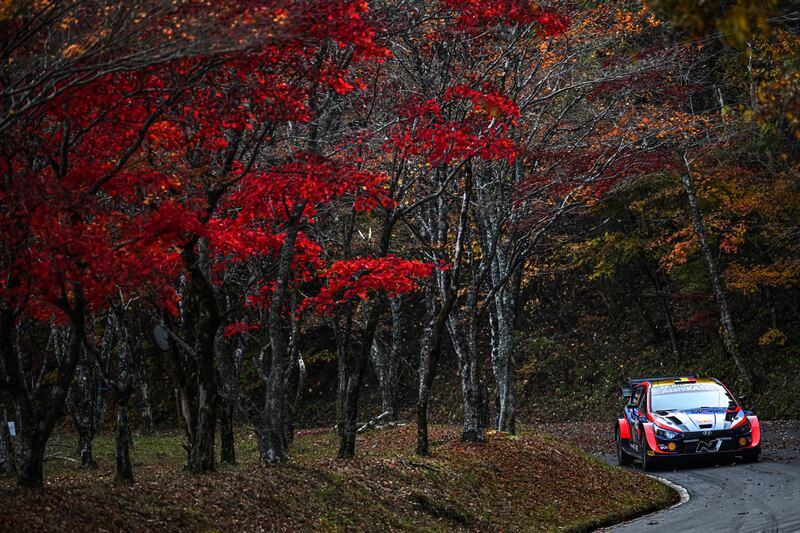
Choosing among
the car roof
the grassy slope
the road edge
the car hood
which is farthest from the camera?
the car roof

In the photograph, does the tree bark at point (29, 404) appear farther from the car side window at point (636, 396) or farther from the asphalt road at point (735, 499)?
the car side window at point (636, 396)

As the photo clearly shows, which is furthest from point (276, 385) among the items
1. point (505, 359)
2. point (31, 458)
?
point (505, 359)

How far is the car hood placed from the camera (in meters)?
17.8

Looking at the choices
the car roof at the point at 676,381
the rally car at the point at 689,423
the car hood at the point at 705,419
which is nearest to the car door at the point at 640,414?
the rally car at the point at 689,423

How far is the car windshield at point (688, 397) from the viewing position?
18.5m

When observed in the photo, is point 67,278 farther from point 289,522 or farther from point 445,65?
point 445,65

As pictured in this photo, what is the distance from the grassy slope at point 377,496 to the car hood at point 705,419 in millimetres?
1485

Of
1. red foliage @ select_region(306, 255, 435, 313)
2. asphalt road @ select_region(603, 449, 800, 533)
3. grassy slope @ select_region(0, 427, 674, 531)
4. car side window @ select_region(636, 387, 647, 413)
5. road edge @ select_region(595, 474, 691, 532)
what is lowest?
road edge @ select_region(595, 474, 691, 532)

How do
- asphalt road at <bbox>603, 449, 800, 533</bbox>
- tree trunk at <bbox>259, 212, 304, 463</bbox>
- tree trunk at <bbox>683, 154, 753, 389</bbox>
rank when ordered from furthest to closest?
tree trunk at <bbox>683, 154, 753, 389</bbox> < tree trunk at <bbox>259, 212, 304, 463</bbox> < asphalt road at <bbox>603, 449, 800, 533</bbox>

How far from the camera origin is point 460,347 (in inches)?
728

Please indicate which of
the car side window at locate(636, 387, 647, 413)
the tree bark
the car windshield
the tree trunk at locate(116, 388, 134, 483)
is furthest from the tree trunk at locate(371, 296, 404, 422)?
the tree bark

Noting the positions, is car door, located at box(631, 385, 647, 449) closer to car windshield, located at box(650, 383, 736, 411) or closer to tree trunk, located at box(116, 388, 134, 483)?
car windshield, located at box(650, 383, 736, 411)

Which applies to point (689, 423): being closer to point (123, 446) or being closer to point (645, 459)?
point (645, 459)

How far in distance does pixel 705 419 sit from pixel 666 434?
0.81 m
